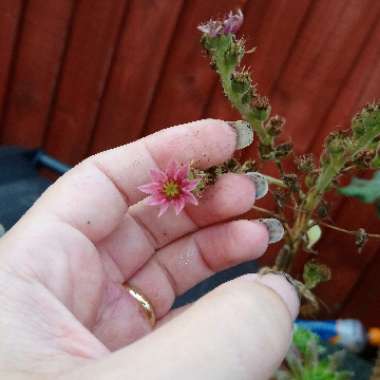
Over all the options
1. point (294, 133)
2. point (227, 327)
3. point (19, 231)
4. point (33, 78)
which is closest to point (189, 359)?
point (227, 327)

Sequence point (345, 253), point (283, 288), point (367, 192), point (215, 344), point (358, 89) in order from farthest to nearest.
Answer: point (345, 253) → point (358, 89) → point (367, 192) → point (283, 288) → point (215, 344)

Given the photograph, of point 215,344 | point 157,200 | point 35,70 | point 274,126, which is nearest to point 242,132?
point 274,126

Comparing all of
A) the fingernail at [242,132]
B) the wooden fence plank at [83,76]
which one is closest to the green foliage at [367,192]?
the fingernail at [242,132]

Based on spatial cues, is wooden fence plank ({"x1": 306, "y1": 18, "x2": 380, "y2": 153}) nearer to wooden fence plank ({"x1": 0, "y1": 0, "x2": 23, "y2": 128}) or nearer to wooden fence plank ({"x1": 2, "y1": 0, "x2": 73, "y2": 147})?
wooden fence plank ({"x1": 2, "y1": 0, "x2": 73, "y2": 147})

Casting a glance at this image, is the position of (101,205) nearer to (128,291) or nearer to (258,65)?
(128,291)

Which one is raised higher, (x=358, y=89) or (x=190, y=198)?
(x=358, y=89)

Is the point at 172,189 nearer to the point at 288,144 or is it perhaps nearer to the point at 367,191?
the point at 288,144

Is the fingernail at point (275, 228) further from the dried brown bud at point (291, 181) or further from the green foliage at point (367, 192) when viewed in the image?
the green foliage at point (367, 192)
